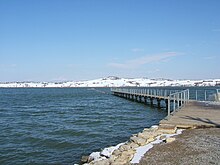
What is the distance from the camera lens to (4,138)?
17.7 meters

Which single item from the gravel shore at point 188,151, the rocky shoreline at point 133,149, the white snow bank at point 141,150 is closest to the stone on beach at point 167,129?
the rocky shoreline at point 133,149

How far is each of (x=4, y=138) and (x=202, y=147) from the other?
42.6 feet

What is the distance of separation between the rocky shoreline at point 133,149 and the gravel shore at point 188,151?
306 millimetres

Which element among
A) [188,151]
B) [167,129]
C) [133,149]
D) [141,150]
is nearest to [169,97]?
[167,129]

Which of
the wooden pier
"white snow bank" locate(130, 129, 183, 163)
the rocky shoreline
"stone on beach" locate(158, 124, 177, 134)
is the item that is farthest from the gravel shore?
the wooden pier

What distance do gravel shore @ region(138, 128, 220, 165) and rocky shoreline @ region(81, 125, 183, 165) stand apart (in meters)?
0.31

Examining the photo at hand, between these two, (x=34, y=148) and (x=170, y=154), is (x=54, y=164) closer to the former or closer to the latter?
(x=34, y=148)

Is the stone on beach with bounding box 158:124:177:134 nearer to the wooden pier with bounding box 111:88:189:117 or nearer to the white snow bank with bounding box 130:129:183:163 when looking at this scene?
the white snow bank with bounding box 130:129:183:163

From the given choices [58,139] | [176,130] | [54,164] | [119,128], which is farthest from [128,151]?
[119,128]

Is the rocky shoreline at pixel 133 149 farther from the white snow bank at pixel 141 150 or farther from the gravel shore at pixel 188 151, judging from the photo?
the gravel shore at pixel 188 151

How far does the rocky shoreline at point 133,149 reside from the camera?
7971 millimetres

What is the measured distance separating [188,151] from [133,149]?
1657 mm

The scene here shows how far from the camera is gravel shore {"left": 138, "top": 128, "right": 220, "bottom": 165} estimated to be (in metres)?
7.36

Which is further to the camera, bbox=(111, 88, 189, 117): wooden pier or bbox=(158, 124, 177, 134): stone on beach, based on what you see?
bbox=(111, 88, 189, 117): wooden pier
